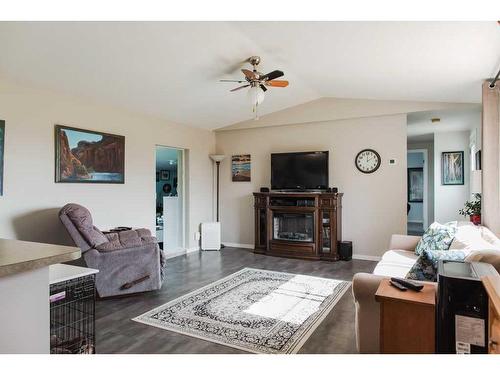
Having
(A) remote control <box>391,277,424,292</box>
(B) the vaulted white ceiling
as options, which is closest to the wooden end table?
(A) remote control <box>391,277,424,292</box>

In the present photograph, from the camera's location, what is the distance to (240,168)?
22.3ft

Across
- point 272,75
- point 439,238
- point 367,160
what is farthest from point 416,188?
point 272,75

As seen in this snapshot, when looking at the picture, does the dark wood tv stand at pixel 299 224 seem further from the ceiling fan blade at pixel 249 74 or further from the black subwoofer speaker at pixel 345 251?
the ceiling fan blade at pixel 249 74

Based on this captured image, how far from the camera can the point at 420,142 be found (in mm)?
8430

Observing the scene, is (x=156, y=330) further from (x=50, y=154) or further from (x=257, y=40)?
(x=257, y=40)

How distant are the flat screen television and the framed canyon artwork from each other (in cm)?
271

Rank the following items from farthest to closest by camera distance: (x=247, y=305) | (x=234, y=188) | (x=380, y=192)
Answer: (x=234, y=188), (x=380, y=192), (x=247, y=305)

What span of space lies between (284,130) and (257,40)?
298 centimetres

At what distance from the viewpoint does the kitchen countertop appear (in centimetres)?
111

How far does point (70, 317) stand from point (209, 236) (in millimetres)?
4057

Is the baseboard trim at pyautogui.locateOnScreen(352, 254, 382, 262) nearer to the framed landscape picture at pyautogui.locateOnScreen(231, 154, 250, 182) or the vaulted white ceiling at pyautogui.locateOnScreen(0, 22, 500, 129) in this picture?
the framed landscape picture at pyautogui.locateOnScreen(231, 154, 250, 182)

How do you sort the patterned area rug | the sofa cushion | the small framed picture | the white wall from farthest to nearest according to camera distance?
the small framed picture → the white wall → the sofa cushion → the patterned area rug
